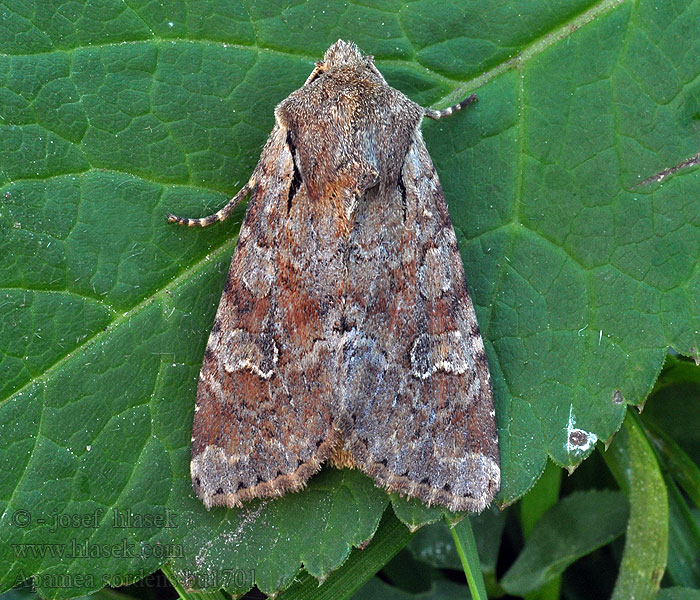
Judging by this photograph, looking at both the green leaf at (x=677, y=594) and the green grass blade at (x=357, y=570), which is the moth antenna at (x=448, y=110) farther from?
the green leaf at (x=677, y=594)

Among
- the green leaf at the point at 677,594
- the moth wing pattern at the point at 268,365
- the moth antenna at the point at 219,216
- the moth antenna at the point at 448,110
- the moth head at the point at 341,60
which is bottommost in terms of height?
the green leaf at the point at 677,594

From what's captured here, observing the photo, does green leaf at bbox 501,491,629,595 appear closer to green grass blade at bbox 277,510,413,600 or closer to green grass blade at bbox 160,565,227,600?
green grass blade at bbox 277,510,413,600

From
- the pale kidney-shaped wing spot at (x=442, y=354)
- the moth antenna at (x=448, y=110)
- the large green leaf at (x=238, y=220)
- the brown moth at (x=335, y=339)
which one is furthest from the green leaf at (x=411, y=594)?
the moth antenna at (x=448, y=110)

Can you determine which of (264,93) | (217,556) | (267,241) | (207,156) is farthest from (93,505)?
(264,93)

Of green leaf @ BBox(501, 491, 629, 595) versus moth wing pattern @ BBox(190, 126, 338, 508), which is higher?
moth wing pattern @ BBox(190, 126, 338, 508)

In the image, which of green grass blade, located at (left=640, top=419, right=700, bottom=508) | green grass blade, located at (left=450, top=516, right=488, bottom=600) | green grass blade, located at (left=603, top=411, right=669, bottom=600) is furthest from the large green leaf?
green grass blade, located at (left=640, top=419, right=700, bottom=508)

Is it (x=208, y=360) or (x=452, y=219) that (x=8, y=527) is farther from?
(x=452, y=219)
